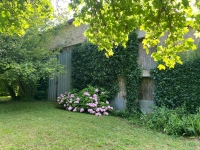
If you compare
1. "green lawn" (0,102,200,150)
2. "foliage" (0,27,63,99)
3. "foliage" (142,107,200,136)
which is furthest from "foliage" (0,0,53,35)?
"foliage" (142,107,200,136)

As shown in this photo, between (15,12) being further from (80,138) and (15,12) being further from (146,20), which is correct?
(80,138)

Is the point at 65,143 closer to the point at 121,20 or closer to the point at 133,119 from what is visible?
the point at 121,20

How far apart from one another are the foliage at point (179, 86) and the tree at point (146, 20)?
3.04 metres

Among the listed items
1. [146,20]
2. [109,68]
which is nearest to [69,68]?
[109,68]

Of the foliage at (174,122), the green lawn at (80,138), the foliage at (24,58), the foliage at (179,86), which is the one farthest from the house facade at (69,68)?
the green lawn at (80,138)

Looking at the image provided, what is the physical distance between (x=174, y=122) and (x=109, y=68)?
365 centimetres

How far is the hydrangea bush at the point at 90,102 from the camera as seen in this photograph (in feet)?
24.2

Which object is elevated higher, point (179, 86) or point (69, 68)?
point (69, 68)

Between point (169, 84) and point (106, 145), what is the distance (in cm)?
340

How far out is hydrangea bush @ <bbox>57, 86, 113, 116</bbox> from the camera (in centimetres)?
737

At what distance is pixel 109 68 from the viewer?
26.1 feet

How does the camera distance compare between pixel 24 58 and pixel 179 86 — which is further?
pixel 24 58

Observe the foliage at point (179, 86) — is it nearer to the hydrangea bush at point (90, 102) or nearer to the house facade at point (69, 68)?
the house facade at point (69, 68)

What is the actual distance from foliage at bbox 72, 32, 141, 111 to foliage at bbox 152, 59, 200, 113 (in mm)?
970
